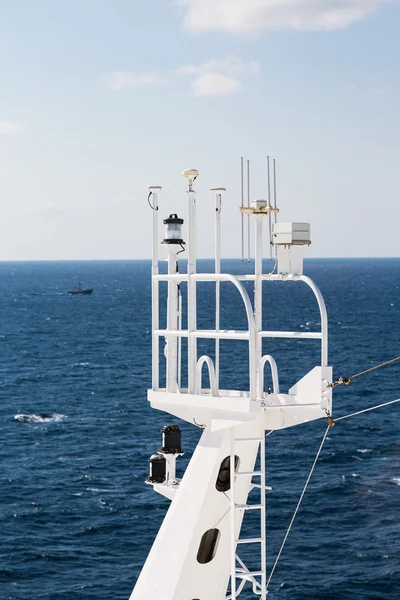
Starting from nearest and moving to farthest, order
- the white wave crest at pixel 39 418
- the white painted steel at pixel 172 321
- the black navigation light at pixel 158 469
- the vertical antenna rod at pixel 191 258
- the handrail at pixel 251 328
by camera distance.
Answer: the handrail at pixel 251 328, the vertical antenna rod at pixel 191 258, the white painted steel at pixel 172 321, the black navigation light at pixel 158 469, the white wave crest at pixel 39 418

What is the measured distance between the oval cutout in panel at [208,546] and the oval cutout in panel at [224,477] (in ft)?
2.39

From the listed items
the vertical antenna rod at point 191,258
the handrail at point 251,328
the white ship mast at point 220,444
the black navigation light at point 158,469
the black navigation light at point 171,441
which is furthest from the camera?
the black navigation light at point 171,441

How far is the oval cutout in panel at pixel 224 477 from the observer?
47.3ft

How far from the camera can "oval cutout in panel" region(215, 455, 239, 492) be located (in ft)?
47.3

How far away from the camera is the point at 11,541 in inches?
2403

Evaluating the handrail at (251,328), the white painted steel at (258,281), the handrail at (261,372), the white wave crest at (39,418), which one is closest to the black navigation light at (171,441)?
the handrail at (261,372)

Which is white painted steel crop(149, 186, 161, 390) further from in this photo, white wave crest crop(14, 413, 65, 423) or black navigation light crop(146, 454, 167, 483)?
white wave crest crop(14, 413, 65, 423)

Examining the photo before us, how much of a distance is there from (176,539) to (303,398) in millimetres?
3066

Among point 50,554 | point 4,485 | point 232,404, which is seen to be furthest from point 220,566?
point 4,485

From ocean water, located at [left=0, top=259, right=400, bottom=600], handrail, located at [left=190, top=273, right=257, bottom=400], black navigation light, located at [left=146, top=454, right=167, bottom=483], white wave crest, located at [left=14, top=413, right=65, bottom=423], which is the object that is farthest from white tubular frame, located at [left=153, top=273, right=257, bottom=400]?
white wave crest, located at [left=14, top=413, right=65, bottom=423]

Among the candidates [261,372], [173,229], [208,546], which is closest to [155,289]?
[173,229]

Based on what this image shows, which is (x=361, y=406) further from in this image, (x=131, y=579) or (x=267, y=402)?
(x=267, y=402)

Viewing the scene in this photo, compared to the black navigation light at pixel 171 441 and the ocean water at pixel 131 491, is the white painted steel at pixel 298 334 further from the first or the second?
the ocean water at pixel 131 491

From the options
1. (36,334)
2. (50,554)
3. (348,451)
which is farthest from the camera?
(36,334)
